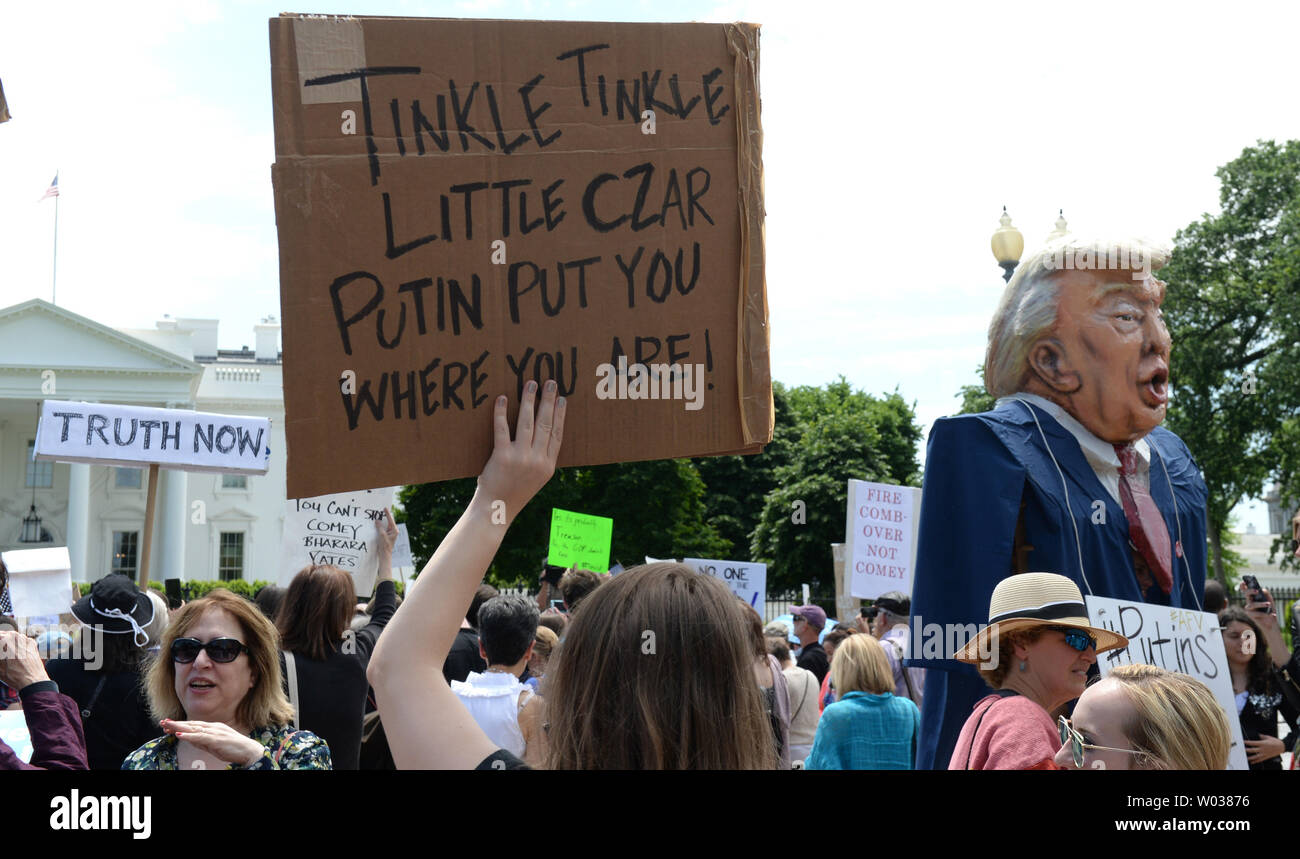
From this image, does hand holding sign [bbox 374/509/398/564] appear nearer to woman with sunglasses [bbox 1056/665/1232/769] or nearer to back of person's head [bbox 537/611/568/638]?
back of person's head [bbox 537/611/568/638]

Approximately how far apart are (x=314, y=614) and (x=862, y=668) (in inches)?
101

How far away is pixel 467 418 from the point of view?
101 inches

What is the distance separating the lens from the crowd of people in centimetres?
182

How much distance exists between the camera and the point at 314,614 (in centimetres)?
461

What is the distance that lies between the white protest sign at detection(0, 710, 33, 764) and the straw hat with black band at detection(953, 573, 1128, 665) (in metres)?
3.06

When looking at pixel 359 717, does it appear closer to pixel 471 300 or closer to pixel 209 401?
pixel 471 300

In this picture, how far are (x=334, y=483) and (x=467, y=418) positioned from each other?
0.30m

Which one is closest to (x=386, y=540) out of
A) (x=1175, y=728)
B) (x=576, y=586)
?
(x=576, y=586)

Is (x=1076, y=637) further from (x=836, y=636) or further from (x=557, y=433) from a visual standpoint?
(x=836, y=636)

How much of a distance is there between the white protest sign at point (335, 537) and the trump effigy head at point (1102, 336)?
4.11m

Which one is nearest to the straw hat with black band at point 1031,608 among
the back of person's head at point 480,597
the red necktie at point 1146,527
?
the red necktie at point 1146,527

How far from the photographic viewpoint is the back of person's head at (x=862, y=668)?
5852 mm

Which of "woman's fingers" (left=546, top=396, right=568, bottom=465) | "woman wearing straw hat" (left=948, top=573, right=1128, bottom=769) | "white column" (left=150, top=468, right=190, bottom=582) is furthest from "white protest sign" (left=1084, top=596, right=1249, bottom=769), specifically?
"white column" (left=150, top=468, right=190, bottom=582)
